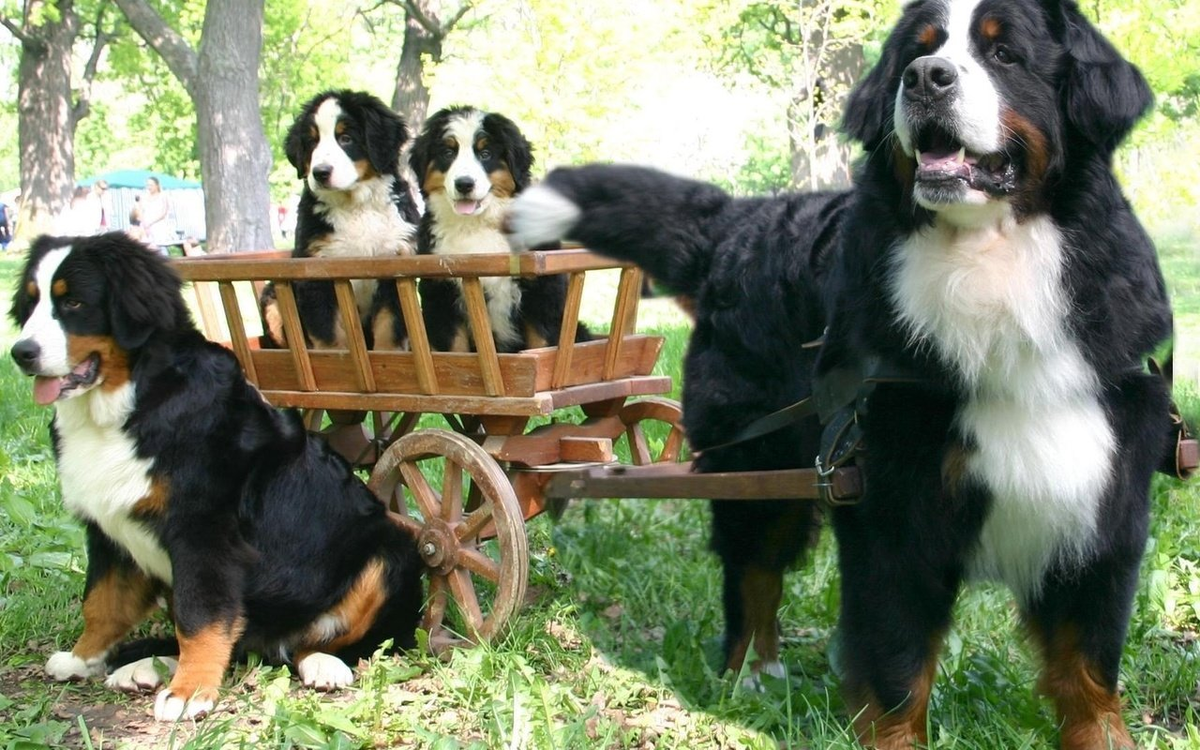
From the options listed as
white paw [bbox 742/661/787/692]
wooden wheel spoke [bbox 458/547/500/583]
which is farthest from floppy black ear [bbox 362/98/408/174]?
white paw [bbox 742/661/787/692]

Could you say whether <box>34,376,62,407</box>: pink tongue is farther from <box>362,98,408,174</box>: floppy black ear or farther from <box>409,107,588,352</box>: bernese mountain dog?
<box>362,98,408,174</box>: floppy black ear

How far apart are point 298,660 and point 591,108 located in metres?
9.74

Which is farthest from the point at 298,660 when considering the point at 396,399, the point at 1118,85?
the point at 1118,85

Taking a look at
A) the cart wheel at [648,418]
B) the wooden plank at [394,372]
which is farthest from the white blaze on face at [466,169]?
the cart wheel at [648,418]

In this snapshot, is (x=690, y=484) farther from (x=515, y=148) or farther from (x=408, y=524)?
(x=515, y=148)

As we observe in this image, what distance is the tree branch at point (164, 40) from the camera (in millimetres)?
11883

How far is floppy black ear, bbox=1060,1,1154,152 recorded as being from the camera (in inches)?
94.9

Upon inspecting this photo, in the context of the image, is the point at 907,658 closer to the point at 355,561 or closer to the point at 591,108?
the point at 355,561

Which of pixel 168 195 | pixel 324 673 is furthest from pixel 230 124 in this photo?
pixel 168 195

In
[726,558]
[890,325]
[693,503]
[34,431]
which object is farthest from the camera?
[34,431]

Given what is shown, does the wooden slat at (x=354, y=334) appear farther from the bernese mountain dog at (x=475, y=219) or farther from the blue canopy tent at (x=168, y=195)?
the blue canopy tent at (x=168, y=195)

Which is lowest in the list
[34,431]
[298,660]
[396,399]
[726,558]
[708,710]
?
[34,431]

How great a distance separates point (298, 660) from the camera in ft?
12.1

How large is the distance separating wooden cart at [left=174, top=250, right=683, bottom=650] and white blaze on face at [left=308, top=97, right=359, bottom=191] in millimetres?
565
